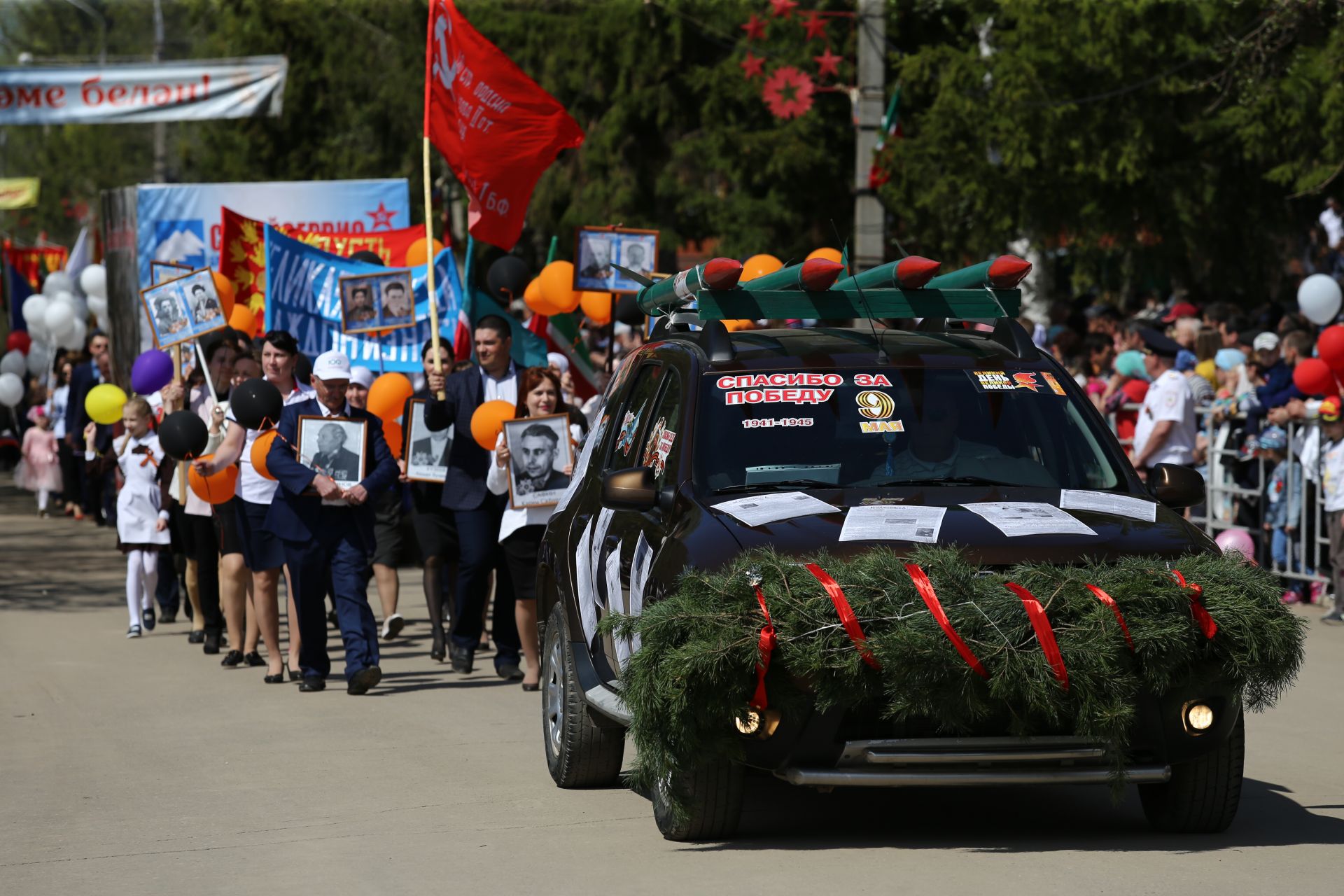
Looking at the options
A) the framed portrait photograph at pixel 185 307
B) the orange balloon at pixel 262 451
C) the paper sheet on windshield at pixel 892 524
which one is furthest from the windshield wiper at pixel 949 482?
the framed portrait photograph at pixel 185 307

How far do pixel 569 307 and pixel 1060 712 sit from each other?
9.95 m

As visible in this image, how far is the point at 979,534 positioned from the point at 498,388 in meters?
5.60

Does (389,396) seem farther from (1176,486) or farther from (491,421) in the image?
Result: (1176,486)

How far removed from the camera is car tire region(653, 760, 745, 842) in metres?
6.58

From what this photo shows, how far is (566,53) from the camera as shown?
1164 inches

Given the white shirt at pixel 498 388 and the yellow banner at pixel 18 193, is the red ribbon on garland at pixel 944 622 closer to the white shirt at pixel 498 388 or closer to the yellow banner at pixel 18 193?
the white shirt at pixel 498 388

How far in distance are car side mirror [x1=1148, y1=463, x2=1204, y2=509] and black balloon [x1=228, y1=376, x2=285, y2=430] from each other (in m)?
5.46

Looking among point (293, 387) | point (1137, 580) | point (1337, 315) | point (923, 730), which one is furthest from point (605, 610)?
point (1337, 315)

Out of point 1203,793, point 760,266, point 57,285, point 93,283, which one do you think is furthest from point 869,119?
point 57,285

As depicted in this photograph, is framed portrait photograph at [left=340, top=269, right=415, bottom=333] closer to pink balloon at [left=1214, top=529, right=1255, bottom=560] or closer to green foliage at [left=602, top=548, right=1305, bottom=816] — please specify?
pink balloon at [left=1214, top=529, right=1255, bottom=560]

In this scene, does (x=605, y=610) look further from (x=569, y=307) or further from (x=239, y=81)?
(x=239, y=81)

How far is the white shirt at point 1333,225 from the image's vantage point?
67.7 feet

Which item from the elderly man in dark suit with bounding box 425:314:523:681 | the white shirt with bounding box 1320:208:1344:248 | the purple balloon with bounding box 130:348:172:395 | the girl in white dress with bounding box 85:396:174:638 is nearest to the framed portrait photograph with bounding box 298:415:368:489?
the elderly man in dark suit with bounding box 425:314:523:681

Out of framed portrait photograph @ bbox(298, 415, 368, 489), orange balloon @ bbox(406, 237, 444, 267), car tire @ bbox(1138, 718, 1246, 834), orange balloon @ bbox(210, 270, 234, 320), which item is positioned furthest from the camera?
orange balloon @ bbox(406, 237, 444, 267)
